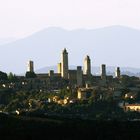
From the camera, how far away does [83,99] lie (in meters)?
77.7

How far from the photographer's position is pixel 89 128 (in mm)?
44438

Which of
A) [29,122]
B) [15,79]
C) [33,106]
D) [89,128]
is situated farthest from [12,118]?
[15,79]

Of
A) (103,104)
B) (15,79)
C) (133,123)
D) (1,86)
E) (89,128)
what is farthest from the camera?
(15,79)

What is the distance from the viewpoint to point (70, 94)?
270ft

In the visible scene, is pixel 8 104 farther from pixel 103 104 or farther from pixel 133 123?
pixel 133 123

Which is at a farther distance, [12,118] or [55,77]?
[55,77]

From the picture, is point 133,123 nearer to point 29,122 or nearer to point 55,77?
point 29,122

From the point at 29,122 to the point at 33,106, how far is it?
88.4 ft

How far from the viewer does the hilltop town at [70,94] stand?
69.2 metres

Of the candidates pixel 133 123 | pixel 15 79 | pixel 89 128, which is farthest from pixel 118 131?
pixel 15 79

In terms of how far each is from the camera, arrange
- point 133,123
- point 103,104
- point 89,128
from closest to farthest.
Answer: point 89,128 → point 133,123 → point 103,104

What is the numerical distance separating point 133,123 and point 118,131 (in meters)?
4.71

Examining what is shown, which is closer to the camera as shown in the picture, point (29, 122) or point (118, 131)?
point (118, 131)

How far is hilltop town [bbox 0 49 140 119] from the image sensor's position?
6925 cm
